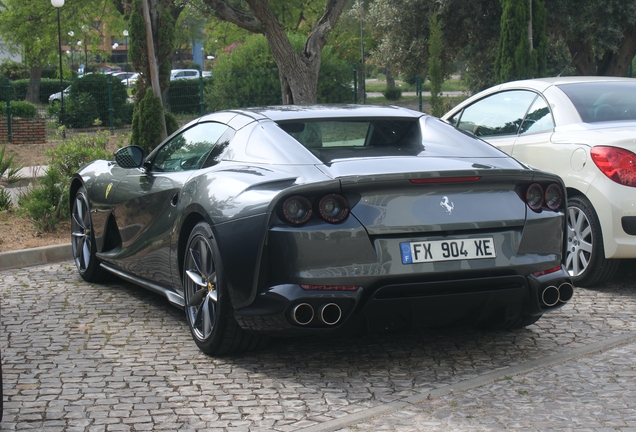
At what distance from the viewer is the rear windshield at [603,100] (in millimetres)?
7191

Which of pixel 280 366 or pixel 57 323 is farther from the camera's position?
pixel 57 323

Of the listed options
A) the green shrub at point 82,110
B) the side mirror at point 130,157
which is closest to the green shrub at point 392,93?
the green shrub at point 82,110

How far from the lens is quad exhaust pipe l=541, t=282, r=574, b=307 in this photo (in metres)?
4.81

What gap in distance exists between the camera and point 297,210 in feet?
14.6

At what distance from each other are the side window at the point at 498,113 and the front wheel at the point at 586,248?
116cm

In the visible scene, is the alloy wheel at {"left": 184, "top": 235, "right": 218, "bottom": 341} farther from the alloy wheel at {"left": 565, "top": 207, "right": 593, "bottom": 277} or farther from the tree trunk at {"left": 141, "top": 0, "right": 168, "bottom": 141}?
the tree trunk at {"left": 141, "top": 0, "right": 168, "bottom": 141}

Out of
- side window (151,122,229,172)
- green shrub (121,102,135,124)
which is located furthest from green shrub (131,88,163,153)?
green shrub (121,102,135,124)

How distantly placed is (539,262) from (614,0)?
22108mm

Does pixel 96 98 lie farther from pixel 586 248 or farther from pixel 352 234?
pixel 352 234

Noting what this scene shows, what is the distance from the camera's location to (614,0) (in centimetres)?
2478

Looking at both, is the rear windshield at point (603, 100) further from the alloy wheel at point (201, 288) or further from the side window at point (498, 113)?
the alloy wheel at point (201, 288)

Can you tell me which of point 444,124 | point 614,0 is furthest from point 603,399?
point 614,0

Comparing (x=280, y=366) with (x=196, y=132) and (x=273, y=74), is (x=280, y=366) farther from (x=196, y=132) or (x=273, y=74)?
(x=273, y=74)

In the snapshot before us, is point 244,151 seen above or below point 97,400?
above
